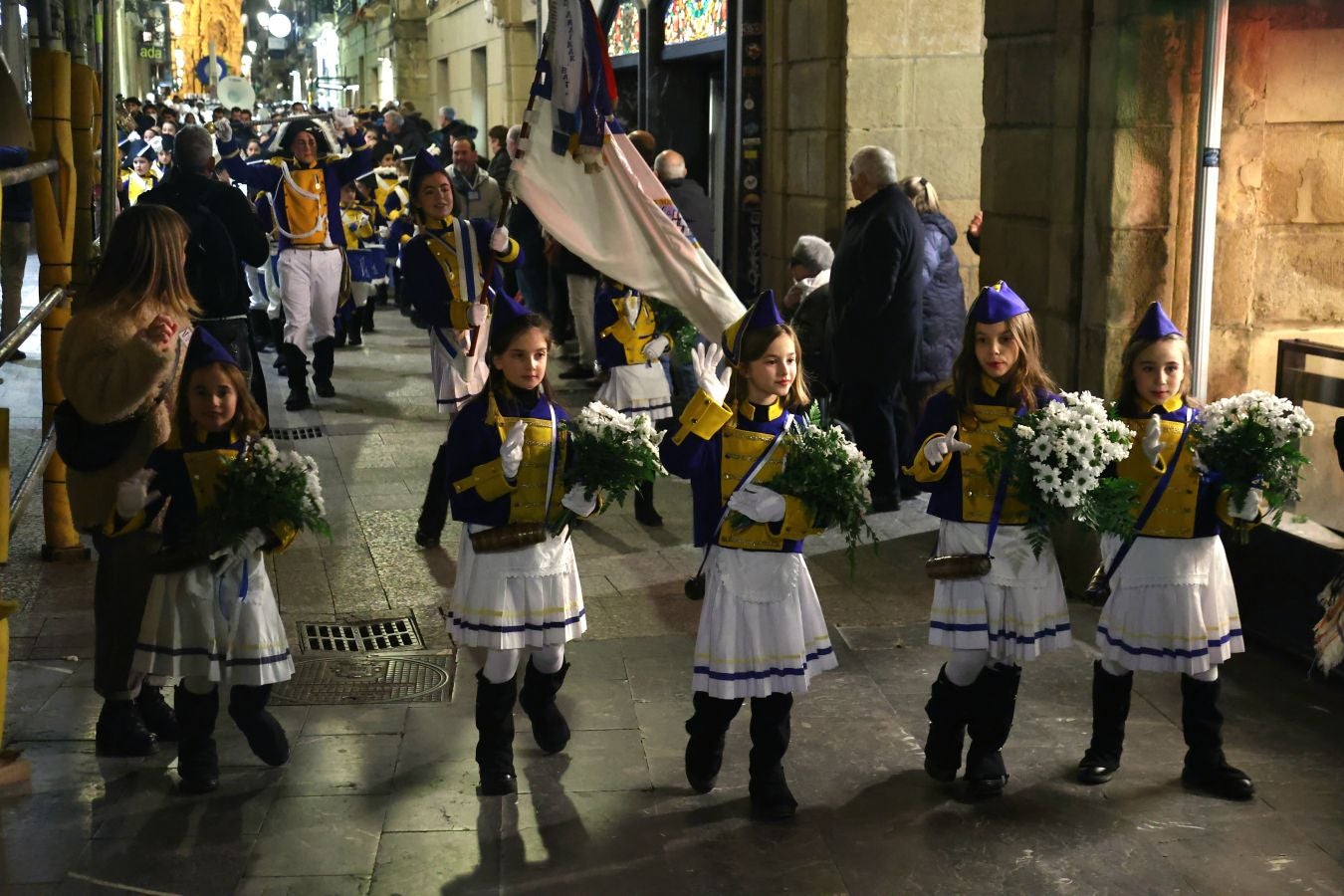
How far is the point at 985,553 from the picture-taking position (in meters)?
5.38

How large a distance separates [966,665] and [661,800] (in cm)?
111

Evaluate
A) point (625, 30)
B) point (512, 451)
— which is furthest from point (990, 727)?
point (625, 30)

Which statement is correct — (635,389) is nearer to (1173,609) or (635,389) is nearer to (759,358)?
(759,358)

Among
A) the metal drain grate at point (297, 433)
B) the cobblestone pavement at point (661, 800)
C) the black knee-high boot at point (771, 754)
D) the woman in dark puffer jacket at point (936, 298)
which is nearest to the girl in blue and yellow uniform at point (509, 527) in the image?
the cobblestone pavement at point (661, 800)

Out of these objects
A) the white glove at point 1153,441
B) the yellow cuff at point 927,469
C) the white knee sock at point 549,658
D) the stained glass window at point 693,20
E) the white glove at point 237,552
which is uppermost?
the stained glass window at point 693,20

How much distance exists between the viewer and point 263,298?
16.5 metres

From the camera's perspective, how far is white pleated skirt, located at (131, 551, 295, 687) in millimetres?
5426

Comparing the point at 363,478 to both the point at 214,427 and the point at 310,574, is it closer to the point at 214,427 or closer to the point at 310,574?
the point at 310,574

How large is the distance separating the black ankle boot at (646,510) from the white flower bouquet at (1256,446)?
4.38 metres

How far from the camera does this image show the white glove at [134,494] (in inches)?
212

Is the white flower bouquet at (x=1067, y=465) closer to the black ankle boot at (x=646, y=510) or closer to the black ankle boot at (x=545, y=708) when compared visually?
the black ankle boot at (x=545, y=708)

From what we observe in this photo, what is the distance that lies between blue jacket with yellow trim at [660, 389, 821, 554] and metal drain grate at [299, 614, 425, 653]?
2.28 metres

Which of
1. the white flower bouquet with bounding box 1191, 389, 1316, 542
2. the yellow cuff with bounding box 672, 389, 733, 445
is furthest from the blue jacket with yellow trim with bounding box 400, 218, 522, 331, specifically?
the white flower bouquet with bounding box 1191, 389, 1316, 542

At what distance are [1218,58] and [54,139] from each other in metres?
5.26
